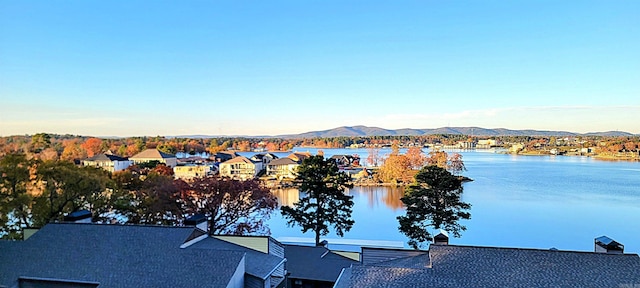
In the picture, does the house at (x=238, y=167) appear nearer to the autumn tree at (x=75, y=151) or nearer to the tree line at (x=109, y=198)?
the autumn tree at (x=75, y=151)

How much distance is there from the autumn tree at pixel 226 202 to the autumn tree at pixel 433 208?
4.01m

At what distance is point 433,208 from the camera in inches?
347

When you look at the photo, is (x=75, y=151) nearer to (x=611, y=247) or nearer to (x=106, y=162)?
(x=106, y=162)

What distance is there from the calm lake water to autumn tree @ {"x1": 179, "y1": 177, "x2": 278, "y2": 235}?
79.1 inches

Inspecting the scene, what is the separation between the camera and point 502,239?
39.0ft

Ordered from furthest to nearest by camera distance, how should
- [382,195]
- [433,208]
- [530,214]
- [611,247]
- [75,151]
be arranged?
[75,151] → [382,195] → [530,214] → [433,208] → [611,247]

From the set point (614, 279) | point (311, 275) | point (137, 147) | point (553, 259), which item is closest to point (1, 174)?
point (311, 275)

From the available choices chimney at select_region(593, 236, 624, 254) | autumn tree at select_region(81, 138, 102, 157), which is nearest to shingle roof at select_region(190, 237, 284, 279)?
chimney at select_region(593, 236, 624, 254)

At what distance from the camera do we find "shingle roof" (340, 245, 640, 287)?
3.98 m

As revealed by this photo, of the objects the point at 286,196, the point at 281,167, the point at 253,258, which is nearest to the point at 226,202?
the point at 253,258

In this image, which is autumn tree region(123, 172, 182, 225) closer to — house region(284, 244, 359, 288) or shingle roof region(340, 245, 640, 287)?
house region(284, 244, 359, 288)

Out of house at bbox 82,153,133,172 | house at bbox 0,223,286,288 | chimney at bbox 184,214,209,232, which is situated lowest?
house at bbox 82,153,133,172

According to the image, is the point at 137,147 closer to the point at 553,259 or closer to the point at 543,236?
the point at 543,236

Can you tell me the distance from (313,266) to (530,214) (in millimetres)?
12589
